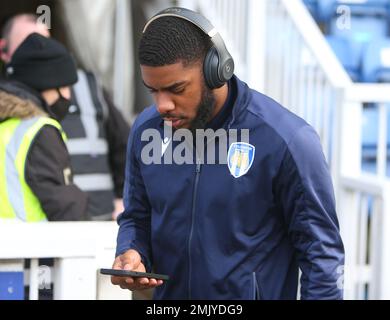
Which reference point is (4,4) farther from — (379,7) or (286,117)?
(286,117)

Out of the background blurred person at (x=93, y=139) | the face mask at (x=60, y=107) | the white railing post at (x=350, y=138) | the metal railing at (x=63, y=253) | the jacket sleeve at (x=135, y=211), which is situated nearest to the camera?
the jacket sleeve at (x=135, y=211)

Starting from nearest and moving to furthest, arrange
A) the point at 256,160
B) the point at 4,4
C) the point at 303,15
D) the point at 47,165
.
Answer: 1. the point at 256,160
2. the point at 47,165
3. the point at 303,15
4. the point at 4,4

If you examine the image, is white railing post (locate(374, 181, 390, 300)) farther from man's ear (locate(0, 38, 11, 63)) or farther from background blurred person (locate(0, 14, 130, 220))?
man's ear (locate(0, 38, 11, 63))

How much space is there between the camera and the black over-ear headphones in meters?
2.54

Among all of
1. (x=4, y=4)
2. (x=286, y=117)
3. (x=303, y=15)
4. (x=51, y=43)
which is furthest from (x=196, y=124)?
(x=4, y=4)

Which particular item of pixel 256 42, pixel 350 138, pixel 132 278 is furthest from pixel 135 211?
pixel 256 42

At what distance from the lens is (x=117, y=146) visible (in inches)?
215

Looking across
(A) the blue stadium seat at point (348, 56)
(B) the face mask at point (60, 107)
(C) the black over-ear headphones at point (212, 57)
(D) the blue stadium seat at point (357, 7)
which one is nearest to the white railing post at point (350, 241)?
(B) the face mask at point (60, 107)

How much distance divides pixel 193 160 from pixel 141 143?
0.21 m

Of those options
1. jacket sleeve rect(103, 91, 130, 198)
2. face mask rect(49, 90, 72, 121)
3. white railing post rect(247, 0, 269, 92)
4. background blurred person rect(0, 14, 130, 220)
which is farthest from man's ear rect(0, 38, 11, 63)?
white railing post rect(247, 0, 269, 92)

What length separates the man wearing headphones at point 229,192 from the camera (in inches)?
99.0

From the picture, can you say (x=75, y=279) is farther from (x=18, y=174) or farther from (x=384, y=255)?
(x=384, y=255)

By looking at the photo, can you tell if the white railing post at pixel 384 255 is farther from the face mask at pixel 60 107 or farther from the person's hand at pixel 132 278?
the person's hand at pixel 132 278
